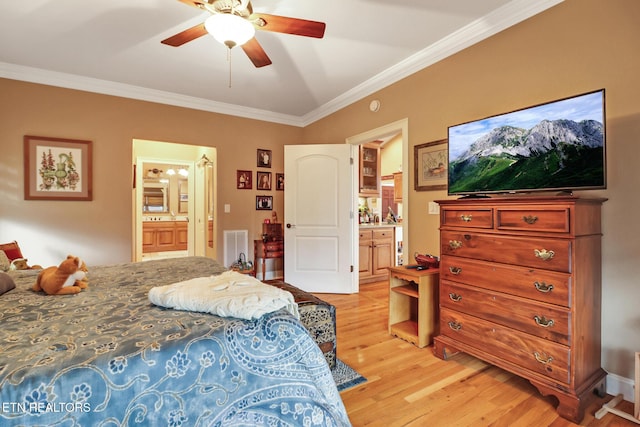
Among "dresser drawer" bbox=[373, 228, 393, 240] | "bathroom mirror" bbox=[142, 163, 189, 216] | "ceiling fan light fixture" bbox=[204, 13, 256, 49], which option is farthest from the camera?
"bathroom mirror" bbox=[142, 163, 189, 216]

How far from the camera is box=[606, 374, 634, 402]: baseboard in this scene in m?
1.73

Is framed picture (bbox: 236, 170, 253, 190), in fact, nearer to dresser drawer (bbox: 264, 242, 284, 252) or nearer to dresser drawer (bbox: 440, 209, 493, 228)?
dresser drawer (bbox: 264, 242, 284, 252)

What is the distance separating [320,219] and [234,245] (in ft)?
4.61

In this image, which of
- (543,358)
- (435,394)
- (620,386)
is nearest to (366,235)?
(435,394)

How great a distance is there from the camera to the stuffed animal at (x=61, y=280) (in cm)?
150

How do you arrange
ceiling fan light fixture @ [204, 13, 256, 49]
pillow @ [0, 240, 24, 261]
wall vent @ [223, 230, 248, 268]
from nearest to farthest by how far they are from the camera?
ceiling fan light fixture @ [204, 13, 256, 49]
pillow @ [0, 240, 24, 261]
wall vent @ [223, 230, 248, 268]

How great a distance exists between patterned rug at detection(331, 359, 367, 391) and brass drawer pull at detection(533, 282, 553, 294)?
1193mm

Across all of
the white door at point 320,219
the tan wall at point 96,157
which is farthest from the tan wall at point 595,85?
the tan wall at point 96,157

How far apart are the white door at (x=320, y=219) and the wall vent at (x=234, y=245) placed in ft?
2.38

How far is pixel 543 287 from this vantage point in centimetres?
169

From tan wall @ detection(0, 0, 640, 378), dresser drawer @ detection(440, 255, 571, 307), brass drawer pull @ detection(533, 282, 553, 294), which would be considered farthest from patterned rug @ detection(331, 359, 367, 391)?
tan wall @ detection(0, 0, 640, 378)

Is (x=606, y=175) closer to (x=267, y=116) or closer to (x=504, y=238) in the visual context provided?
(x=504, y=238)

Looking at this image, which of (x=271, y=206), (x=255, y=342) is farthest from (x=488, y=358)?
(x=271, y=206)

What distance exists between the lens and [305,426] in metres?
1.00
